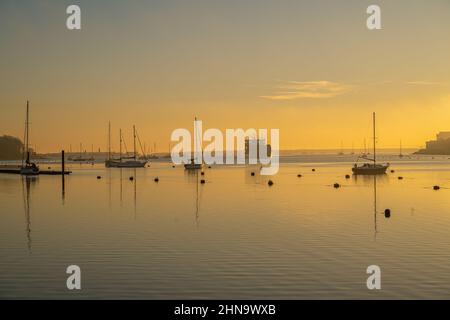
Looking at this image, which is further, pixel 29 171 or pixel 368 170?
pixel 29 171

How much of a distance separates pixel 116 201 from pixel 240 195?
1526 centimetres

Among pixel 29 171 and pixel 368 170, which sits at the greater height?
pixel 29 171

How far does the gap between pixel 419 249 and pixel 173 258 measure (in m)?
12.9

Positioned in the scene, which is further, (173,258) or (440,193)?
(440,193)

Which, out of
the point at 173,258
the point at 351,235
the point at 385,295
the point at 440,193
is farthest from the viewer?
the point at 440,193

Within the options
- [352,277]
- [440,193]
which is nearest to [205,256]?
[352,277]

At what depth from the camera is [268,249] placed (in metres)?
27.1

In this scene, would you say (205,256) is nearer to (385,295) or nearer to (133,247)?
(133,247)

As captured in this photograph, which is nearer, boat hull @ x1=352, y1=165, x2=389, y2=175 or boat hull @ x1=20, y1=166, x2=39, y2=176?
boat hull @ x1=352, y1=165, x2=389, y2=175

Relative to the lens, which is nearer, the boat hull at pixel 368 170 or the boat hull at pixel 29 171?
the boat hull at pixel 368 170

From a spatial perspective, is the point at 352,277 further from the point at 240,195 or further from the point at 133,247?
the point at 240,195
